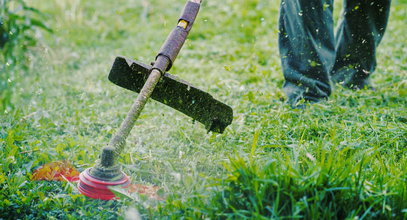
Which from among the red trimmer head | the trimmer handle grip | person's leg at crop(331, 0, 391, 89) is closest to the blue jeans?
person's leg at crop(331, 0, 391, 89)

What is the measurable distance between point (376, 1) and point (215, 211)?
241cm

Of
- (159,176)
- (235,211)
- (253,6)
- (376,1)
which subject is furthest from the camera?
(253,6)

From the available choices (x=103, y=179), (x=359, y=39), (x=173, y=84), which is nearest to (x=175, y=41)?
(x=173, y=84)

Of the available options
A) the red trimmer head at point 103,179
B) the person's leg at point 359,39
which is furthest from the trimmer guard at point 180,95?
the person's leg at point 359,39

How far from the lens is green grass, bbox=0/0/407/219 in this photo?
1535 mm

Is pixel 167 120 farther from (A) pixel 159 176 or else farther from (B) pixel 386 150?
(B) pixel 386 150

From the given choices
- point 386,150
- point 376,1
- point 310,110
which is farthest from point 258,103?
point 376,1

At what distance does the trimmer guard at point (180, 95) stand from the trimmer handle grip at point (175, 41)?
0.09 meters

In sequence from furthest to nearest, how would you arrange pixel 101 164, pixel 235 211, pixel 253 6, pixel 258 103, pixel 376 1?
pixel 253 6 → pixel 376 1 → pixel 258 103 → pixel 101 164 → pixel 235 211

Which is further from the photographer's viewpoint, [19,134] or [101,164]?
→ [19,134]

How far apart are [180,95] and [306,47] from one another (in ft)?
3.80

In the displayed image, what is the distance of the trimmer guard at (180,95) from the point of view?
83.9 inches

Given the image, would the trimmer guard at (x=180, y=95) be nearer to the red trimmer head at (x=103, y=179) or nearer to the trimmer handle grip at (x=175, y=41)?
the trimmer handle grip at (x=175, y=41)

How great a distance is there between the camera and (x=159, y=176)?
2033 millimetres
